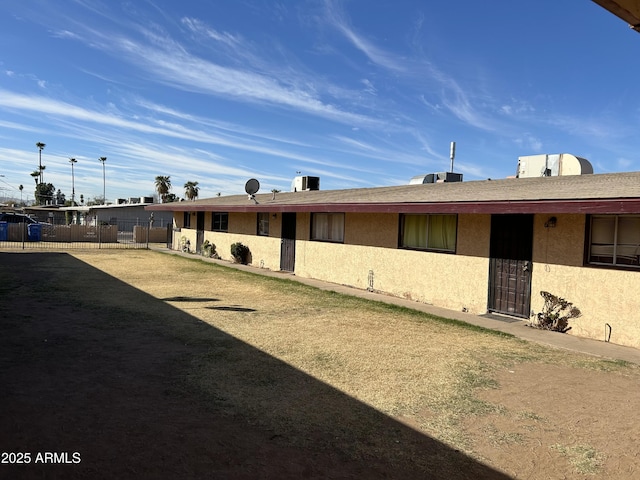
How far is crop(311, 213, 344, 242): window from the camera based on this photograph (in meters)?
16.0

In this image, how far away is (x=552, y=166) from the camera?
48.4 feet

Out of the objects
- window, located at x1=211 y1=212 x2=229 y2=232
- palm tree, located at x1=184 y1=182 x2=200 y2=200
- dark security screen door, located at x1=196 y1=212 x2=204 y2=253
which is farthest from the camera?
palm tree, located at x1=184 y1=182 x2=200 y2=200

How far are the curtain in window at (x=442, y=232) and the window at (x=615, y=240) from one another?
3431mm

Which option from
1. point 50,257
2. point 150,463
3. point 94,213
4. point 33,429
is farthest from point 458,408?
point 94,213

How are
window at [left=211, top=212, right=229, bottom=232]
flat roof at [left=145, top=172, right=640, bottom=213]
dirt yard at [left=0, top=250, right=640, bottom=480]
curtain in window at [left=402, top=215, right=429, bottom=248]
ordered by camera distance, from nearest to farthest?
dirt yard at [left=0, top=250, right=640, bottom=480], flat roof at [left=145, top=172, right=640, bottom=213], curtain in window at [left=402, top=215, right=429, bottom=248], window at [left=211, top=212, right=229, bottom=232]

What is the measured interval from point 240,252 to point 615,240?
1605 cm

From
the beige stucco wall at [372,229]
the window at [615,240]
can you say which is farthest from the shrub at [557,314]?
the beige stucco wall at [372,229]

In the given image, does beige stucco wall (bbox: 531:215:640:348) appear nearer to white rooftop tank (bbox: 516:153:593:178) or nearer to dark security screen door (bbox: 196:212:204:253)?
white rooftop tank (bbox: 516:153:593:178)

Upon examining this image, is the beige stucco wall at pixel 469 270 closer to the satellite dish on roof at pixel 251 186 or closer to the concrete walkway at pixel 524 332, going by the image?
the concrete walkway at pixel 524 332

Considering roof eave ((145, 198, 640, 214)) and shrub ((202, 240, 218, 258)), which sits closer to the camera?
roof eave ((145, 198, 640, 214))

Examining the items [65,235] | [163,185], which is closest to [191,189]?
[163,185]

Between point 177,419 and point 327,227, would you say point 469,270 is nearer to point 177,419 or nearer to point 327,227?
point 327,227

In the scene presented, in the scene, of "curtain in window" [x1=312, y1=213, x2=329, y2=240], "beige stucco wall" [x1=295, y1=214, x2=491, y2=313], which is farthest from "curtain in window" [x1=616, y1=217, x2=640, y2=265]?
"curtain in window" [x1=312, y1=213, x2=329, y2=240]

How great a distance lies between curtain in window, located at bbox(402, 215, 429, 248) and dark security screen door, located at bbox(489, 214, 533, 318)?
2234mm
